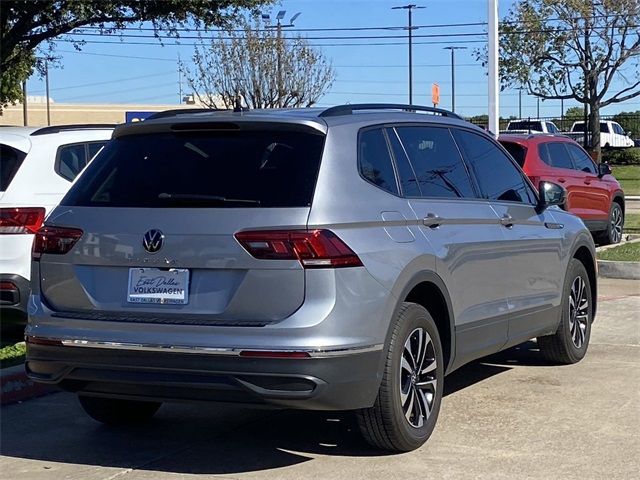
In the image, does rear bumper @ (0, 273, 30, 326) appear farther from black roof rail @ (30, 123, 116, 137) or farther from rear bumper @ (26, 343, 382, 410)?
rear bumper @ (26, 343, 382, 410)

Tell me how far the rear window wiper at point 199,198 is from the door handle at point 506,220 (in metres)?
2.28

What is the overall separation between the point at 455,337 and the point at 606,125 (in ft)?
147

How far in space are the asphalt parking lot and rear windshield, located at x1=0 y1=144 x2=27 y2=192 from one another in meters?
1.93

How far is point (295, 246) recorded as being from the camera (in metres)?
4.80

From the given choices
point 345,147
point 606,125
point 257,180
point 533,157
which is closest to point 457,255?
point 345,147

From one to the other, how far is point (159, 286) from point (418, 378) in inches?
62.0

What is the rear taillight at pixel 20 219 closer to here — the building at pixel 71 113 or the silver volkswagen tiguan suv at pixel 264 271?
the silver volkswagen tiguan suv at pixel 264 271

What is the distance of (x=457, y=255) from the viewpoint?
5953 millimetres

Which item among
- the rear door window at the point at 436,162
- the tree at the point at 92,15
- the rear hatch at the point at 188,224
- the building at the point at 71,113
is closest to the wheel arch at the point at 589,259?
the rear door window at the point at 436,162

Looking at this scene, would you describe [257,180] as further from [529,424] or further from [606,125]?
[606,125]

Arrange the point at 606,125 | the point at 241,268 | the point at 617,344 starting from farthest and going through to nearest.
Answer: the point at 606,125 < the point at 617,344 < the point at 241,268

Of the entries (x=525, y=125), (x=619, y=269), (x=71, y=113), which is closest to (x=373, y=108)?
(x=619, y=269)

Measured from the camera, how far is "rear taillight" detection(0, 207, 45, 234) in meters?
7.83

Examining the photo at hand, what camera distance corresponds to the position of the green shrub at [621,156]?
43822 millimetres
